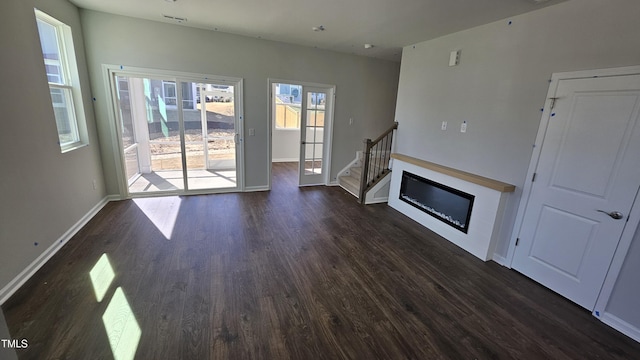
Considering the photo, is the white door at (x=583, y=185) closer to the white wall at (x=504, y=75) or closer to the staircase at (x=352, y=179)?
the white wall at (x=504, y=75)

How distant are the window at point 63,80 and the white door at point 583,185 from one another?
545cm

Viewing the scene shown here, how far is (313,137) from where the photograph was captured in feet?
19.0

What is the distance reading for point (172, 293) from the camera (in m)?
2.38

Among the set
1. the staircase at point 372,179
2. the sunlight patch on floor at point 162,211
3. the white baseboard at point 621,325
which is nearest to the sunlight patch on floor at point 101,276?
the sunlight patch on floor at point 162,211

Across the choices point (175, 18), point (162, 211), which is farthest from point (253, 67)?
point (162, 211)

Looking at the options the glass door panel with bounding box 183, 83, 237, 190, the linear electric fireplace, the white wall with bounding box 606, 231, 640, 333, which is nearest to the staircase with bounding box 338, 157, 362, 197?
the linear electric fireplace

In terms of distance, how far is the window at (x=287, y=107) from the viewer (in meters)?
7.88

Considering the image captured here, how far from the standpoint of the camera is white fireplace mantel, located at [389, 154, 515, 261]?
3.12 metres

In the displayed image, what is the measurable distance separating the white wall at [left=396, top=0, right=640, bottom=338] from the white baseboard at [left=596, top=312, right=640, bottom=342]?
0.22ft

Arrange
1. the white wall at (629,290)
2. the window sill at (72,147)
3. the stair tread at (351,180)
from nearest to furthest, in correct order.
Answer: the white wall at (629,290), the window sill at (72,147), the stair tread at (351,180)

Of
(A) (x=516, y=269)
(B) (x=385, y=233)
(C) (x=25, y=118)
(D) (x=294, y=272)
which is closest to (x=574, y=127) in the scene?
(A) (x=516, y=269)

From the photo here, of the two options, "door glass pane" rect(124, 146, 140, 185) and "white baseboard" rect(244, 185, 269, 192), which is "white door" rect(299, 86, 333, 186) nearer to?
"white baseboard" rect(244, 185, 269, 192)

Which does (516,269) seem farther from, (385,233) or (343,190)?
(343,190)

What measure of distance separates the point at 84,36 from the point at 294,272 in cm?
444
